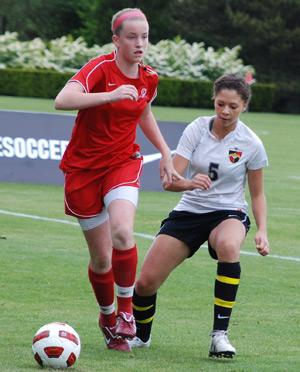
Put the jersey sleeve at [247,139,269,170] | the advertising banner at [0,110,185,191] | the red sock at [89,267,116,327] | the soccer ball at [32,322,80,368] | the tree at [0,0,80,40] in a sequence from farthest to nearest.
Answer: the tree at [0,0,80,40] < the advertising banner at [0,110,185,191] < the red sock at [89,267,116,327] < the jersey sleeve at [247,139,269,170] < the soccer ball at [32,322,80,368]

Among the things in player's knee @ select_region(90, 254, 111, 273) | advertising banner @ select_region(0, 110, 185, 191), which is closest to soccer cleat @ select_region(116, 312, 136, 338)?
player's knee @ select_region(90, 254, 111, 273)

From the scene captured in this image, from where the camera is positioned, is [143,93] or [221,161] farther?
[143,93]

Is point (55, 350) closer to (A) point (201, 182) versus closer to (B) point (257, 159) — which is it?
(A) point (201, 182)

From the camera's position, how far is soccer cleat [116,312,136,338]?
24.1ft

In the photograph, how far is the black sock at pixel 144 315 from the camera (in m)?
7.64

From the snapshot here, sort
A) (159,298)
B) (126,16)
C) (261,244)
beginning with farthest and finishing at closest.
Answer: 1. (159,298)
2. (126,16)
3. (261,244)

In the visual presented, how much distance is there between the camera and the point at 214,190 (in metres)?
7.49

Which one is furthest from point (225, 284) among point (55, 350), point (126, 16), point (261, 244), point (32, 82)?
point (32, 82)

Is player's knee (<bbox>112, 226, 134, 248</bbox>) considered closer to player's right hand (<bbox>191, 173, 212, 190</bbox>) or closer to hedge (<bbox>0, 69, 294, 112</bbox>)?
player's right hand (<bbox>191, 173, 212, 190</bbox>)

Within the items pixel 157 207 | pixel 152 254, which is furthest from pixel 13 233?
pixel 152 254

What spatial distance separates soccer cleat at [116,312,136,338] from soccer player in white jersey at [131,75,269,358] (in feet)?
0.85

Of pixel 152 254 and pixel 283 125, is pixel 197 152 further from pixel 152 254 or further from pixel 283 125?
pixel 283 125

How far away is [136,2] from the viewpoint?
63.4m

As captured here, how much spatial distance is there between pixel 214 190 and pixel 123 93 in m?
0.97
